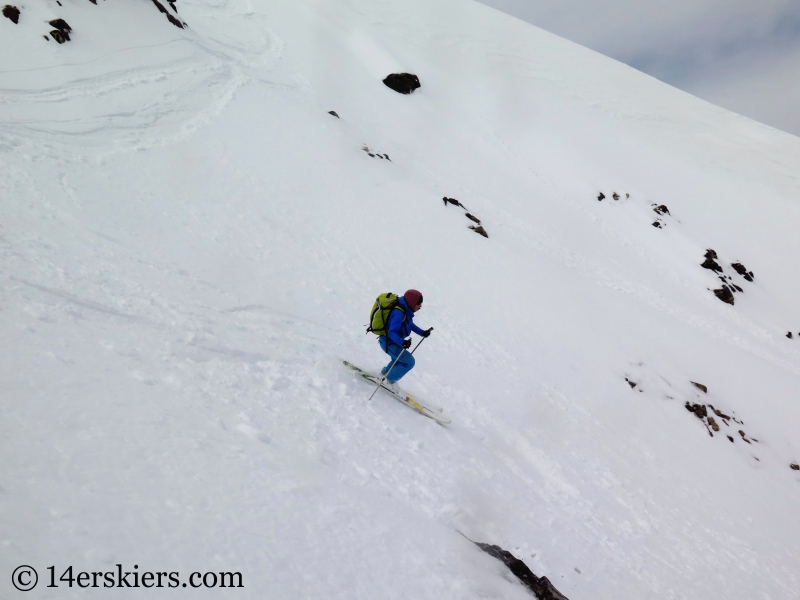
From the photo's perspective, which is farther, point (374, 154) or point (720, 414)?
point (374, 154)

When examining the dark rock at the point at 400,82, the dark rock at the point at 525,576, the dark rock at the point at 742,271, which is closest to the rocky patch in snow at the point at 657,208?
the dark rock at the point at 742,271

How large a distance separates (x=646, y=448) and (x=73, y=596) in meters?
11.6

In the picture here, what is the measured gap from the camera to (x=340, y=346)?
28.1 ft

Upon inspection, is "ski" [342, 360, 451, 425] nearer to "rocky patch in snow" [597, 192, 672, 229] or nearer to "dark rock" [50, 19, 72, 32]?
"dark rock" [50, 19, 72, 32]

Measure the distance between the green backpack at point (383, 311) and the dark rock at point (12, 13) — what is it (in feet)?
59.7

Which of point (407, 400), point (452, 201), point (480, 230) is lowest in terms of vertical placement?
point (407, 400)

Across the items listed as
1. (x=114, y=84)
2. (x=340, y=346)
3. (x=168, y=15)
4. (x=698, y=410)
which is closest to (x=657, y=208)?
(x=698, y=410)

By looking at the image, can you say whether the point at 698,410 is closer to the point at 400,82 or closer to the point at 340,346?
the point at 340,346

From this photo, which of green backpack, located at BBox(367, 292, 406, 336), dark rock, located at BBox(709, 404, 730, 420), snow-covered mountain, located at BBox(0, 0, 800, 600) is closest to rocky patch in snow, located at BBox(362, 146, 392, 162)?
snow-covered mountain, located at BBox(0, 0, 800, 600)

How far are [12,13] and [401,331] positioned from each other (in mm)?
18950

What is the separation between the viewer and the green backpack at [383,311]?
272 inches

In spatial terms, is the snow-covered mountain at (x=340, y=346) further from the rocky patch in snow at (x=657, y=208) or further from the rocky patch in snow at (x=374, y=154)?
the rocky patch in snow at (x=374, y=154)

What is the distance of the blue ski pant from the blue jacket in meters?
0.14

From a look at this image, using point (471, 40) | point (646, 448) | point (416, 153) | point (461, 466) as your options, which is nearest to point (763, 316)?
point (646, 448)
